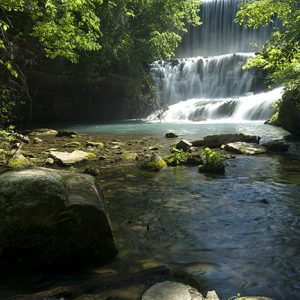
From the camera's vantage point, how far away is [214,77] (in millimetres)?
35875

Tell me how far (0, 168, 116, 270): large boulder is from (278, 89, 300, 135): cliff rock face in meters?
13.5

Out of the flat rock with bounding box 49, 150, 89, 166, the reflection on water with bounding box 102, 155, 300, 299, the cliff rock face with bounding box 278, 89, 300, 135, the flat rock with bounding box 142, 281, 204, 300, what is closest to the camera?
the flat rock with bounding box 142, 281, 204, 300

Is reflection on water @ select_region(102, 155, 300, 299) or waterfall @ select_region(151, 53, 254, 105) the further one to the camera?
waterfall @ select_region(151, 53, 254, 105)

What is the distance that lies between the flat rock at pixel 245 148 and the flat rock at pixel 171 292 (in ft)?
30.3

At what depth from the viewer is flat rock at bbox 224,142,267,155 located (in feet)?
40.0

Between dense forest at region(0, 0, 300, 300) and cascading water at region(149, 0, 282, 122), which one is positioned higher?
cascading water at region(149, 0, 282, 122)

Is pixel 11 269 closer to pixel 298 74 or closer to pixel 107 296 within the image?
pixel 107 296

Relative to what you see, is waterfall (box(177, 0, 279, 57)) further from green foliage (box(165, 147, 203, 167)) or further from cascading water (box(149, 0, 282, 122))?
green foliage (box(165, 147, 203, 167))

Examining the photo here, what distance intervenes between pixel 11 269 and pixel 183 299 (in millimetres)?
1880

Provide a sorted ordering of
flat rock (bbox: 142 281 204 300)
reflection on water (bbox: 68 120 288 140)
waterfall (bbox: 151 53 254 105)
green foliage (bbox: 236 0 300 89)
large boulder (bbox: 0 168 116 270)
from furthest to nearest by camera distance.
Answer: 1. waterfall (bbox: 151 53 254 105)
2. reflection on water (bbox: 68 120 288 140)
3. green foliage (bbox: 236 0 300 89)
4. large boulder (bbox: 0 168 116 270)
5. flat rock (bbox: 142 281 204 300)

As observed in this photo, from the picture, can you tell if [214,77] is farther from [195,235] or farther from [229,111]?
[195,235]

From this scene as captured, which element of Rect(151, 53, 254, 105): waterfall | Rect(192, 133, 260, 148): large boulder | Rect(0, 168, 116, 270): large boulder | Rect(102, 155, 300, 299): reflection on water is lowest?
Rect(102, 155, 300, 299): reflection on water

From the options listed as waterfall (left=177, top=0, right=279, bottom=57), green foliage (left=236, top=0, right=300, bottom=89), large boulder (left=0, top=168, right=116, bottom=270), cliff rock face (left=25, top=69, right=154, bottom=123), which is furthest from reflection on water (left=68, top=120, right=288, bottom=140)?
waterfall (left=177, top=0, right=279, bottom=57)

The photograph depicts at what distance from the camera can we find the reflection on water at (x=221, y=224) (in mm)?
3959
